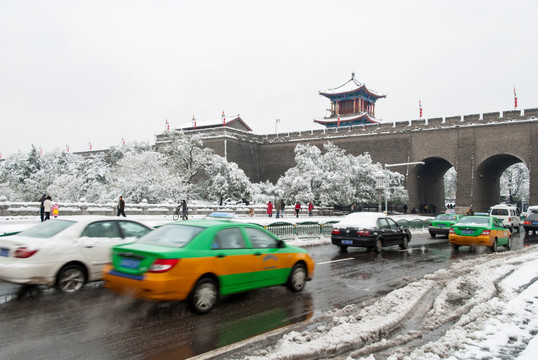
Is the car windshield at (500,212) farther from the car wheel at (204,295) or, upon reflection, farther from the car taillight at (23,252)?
the car taillight at (23,252)

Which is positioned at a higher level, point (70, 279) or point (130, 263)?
point (130, 263)

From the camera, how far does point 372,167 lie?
44.2 m

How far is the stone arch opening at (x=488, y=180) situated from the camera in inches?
1820

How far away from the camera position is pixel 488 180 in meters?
49.5

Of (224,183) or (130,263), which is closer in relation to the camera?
(130,263)

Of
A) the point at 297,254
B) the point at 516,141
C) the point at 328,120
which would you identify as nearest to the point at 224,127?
the point at 328,120

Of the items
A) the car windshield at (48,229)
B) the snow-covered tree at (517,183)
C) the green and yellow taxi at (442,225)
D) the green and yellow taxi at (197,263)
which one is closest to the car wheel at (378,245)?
the green and yellow taxi at (197,263)

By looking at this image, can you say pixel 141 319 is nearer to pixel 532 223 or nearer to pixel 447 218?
pixel 447 218

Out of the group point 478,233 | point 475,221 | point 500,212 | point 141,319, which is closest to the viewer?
point 141,319

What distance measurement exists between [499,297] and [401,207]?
143 feet

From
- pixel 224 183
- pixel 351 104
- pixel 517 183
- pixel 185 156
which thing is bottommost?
pixel 224 183

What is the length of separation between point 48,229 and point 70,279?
3.56 ft

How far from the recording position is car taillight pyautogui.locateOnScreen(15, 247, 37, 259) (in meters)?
7.19

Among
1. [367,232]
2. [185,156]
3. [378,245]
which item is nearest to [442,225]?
[378,245]
